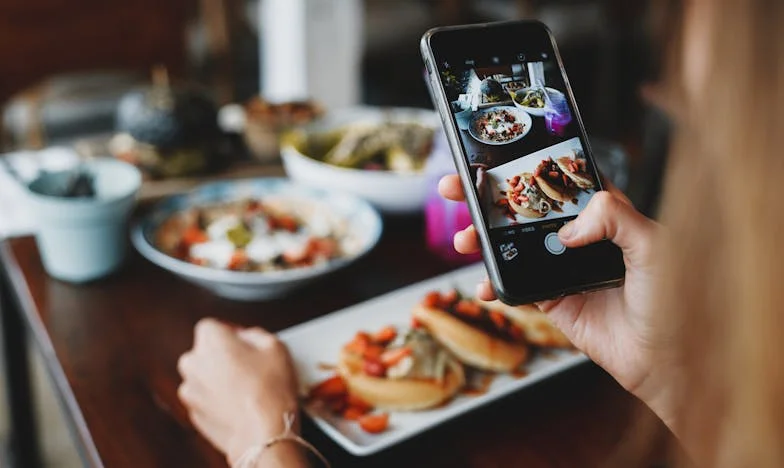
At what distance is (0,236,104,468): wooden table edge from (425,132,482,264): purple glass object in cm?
58

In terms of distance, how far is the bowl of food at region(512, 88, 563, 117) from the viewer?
77cm

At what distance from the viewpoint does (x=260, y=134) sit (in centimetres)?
156

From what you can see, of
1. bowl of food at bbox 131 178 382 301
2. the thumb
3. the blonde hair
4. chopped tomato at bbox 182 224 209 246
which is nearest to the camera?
the blonde hair

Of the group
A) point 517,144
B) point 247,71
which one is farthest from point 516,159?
point 247,71

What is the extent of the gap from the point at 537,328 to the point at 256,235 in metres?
0.45

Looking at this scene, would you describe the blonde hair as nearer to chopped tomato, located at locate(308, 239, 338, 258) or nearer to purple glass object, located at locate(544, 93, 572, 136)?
purple glass object, located at locate(544, 93, 572, 136)

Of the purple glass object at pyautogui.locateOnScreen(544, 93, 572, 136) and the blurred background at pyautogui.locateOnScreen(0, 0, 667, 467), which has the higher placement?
the purple glass object at pyautogui.locateOnScreen(544, 93, 572, 136)

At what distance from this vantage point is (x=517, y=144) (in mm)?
758

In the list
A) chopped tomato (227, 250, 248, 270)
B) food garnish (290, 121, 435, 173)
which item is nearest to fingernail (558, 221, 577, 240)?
chopped tomato (227, 250, 248, 270)

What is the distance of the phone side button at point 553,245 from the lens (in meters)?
0.75

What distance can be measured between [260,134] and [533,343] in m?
0.81

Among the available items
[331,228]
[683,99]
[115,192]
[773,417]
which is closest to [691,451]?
[773,417]

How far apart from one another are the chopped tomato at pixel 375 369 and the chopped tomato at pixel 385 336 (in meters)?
0.06

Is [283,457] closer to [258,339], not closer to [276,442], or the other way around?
[276,442]
